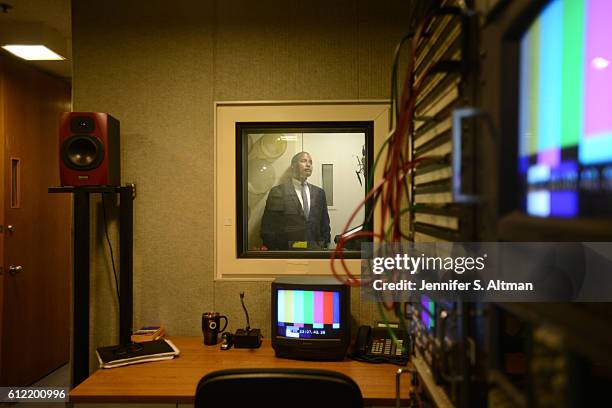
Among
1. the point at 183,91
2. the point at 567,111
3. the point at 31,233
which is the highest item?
the point at 183,91

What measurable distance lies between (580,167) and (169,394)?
5.35 ft

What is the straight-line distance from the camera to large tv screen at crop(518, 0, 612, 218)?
0.51m

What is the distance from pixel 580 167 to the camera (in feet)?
1.73

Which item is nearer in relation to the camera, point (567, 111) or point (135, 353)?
point (567, 111)

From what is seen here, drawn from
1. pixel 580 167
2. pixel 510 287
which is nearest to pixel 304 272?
pixel 510 287

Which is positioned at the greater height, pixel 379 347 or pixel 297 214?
pixel 297 214

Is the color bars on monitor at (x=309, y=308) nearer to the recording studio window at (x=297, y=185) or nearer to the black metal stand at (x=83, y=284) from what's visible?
the recording studio window at (x=297, y=185)

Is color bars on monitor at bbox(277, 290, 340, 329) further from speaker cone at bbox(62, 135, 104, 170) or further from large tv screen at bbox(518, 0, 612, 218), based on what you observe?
large tv screen at bbox(518, 0, 612, 218)

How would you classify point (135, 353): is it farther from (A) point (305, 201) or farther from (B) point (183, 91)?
(B) point (183, 91)

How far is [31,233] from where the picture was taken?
3336 mm

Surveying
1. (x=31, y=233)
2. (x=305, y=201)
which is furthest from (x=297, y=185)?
(x=31, y=233)

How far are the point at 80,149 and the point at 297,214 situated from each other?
123 cm

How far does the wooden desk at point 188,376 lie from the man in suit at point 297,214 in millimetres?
618

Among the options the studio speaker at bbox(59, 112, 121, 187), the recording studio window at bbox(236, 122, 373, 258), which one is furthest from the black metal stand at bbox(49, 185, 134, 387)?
the recording studio window at bbox(236, 122, 373, 258)
